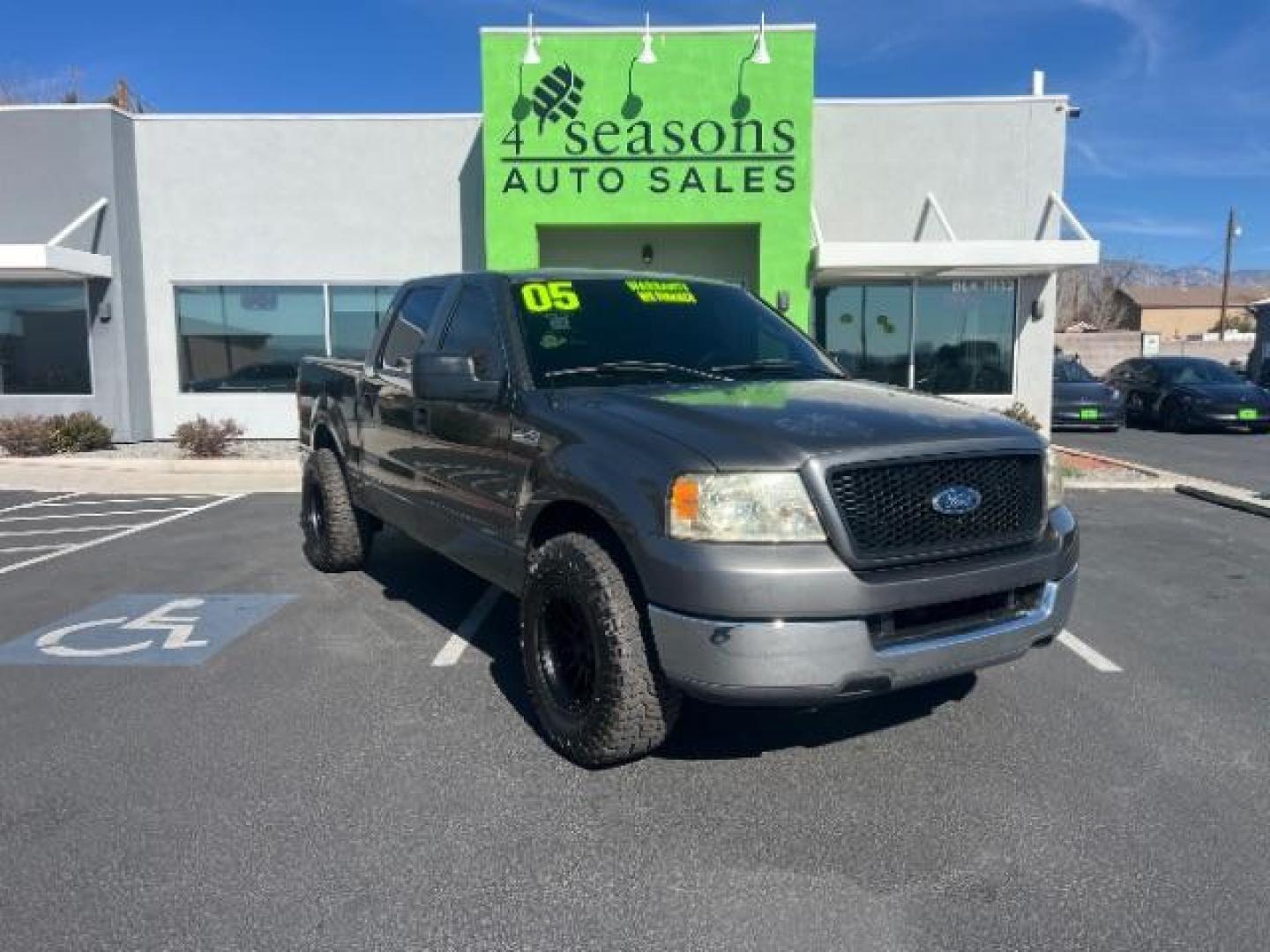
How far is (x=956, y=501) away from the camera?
333 centimetres

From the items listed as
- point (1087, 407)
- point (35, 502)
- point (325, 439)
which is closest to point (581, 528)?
point (325, 439)

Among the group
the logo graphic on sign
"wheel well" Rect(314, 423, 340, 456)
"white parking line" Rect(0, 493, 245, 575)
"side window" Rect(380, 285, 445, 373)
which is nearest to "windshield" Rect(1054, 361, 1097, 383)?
the logo graphic on sign

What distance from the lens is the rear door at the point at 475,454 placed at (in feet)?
13.9

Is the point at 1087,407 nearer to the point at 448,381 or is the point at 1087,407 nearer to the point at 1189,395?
the point at 1189,395

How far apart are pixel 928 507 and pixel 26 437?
45.7ft

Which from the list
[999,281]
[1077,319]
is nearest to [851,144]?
[999,281]

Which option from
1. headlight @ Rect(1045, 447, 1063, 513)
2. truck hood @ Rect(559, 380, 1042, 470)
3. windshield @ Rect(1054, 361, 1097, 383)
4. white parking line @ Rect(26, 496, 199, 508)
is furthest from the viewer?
windshield @ Rect(1054, 361, 1097, 383)

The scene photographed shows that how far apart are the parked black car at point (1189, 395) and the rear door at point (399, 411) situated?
17640 mm

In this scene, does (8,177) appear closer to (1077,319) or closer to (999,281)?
(999,281)

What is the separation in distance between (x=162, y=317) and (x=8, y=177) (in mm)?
2921

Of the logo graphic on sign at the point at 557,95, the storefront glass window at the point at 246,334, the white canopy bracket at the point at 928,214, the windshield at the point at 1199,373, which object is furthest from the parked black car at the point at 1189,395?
the storefront glass window at the point at 246,334

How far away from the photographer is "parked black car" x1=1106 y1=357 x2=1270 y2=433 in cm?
1827

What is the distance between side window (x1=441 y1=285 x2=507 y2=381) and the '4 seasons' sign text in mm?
9281

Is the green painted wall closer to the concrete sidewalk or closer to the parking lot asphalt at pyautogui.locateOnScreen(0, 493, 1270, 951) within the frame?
the concrete sidewalk
